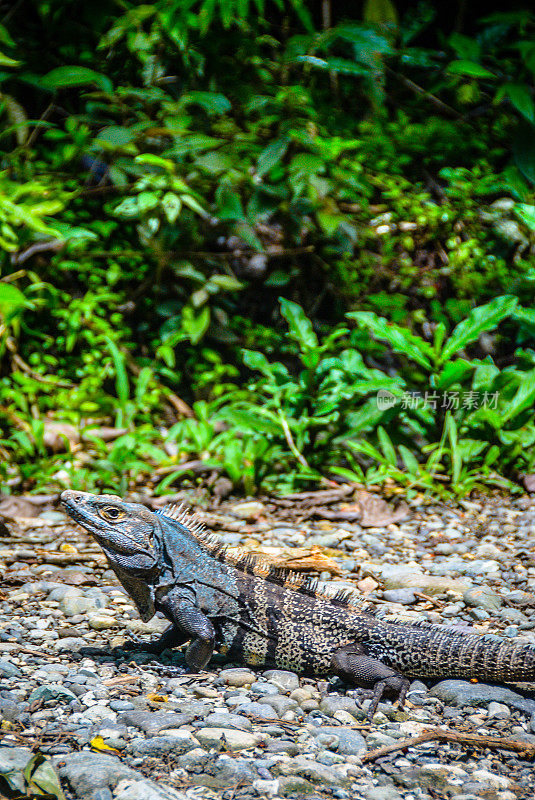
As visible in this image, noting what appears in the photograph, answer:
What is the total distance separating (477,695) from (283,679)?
0.78 meters

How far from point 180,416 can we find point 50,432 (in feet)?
4.44

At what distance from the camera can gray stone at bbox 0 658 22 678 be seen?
110 inches

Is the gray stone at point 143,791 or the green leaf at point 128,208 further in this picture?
the green leaf at point 128,208

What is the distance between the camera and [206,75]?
6.96 metres

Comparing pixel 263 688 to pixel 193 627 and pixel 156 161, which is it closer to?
pixel 193 627

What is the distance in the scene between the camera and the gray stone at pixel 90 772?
2080 mm

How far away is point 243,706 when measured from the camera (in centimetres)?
268

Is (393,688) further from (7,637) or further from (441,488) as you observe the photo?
(441,488)

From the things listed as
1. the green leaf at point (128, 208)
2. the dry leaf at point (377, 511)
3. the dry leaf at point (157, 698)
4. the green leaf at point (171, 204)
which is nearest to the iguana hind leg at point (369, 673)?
the dry leaf at point (157, 698)

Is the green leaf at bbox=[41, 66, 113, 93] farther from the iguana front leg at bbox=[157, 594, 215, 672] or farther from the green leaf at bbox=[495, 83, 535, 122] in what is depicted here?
the iguana front leg at bbox=[157, 594, 215, 672]

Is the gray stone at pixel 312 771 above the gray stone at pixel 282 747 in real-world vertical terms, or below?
above

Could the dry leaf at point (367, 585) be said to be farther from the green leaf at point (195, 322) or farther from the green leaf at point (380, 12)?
the green leaf at point (380, 12)

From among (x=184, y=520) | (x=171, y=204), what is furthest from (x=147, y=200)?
(x=184, y=520)

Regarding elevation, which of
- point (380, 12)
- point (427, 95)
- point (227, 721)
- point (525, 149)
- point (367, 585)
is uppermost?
point (380, 12)
